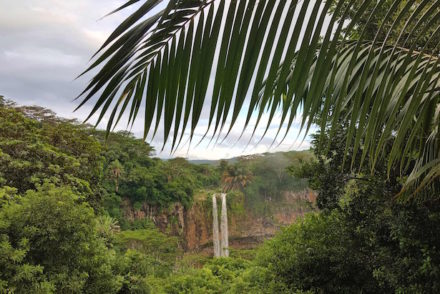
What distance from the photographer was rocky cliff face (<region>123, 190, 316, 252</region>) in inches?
823

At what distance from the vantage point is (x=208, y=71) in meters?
0.34

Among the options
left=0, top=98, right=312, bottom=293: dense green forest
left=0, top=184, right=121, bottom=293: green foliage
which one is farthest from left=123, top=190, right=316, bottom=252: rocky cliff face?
left=0, top=184, right=121, bottom=293: green foliage

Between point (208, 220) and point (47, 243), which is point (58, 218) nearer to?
point (47, 243)

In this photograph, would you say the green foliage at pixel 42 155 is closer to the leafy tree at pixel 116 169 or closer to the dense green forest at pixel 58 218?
the dense green forest at pixel 58 218

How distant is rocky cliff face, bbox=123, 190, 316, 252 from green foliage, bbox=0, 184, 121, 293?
13556mm

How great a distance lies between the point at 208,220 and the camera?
74.6 ft

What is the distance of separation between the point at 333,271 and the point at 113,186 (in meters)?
16.4

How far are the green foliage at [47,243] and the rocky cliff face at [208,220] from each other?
13556 millimetres

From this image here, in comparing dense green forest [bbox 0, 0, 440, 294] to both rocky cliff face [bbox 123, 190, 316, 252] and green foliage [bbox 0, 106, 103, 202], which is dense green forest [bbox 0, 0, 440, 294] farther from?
rocky cliff face [bbox 123, 190, 316, 252]

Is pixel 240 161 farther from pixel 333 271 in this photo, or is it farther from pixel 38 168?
pixel 333 271

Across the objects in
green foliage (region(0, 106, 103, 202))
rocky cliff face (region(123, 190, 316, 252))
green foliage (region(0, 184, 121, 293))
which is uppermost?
green foliage (region(0, 106, 103, 202))

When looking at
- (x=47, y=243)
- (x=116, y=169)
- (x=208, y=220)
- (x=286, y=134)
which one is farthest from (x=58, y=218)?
(x=208, y=220)

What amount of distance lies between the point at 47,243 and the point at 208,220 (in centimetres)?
1842

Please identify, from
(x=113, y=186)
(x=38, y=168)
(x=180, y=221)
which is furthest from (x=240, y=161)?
(x=38, y=168)
